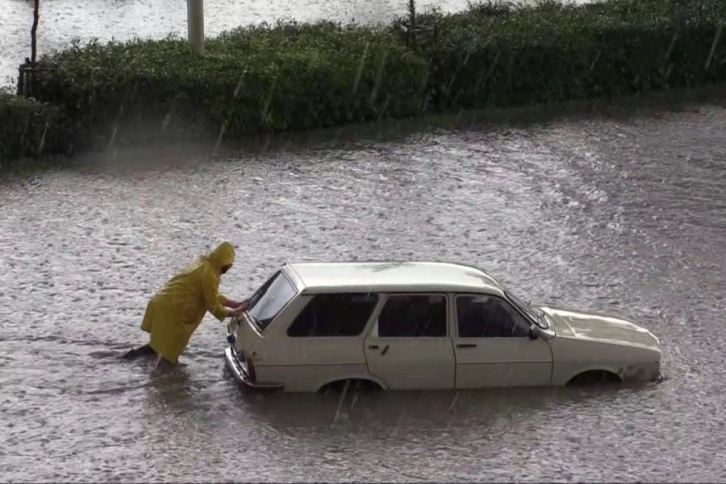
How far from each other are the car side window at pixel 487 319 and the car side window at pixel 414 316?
7.0 inches

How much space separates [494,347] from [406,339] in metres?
0.86

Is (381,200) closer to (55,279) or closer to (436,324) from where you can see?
(55,279)

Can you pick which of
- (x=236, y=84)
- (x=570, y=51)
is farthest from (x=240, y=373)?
(x=570, y=51)

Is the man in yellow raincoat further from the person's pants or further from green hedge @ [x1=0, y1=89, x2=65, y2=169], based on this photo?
green hedge @ [x1=0, y1=89, x2=65, y2=169]

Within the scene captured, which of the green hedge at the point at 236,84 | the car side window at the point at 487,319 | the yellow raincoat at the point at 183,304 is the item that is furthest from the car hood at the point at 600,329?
the green hedge at the point at 236,84

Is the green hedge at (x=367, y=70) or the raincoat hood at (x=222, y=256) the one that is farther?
the green hedge at (x=367, y=70)

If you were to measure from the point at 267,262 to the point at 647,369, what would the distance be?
556 cm

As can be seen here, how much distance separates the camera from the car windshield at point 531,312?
13.2m

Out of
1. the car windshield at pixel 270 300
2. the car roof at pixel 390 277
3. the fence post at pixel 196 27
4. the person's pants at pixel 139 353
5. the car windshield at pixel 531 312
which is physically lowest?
the person's pants at pixel 139 353

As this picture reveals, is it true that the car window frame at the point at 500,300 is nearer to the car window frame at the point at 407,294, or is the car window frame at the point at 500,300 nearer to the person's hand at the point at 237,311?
the car window frame at the point at 407,294

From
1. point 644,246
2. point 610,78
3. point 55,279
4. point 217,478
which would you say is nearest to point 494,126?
point 610,78

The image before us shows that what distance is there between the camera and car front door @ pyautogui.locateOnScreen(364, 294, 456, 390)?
41.9 ft

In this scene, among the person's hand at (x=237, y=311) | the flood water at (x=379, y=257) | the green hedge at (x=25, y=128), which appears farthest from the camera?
the green hedge at (x=25, y=128)

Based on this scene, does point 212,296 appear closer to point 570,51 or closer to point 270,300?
point 270,300
